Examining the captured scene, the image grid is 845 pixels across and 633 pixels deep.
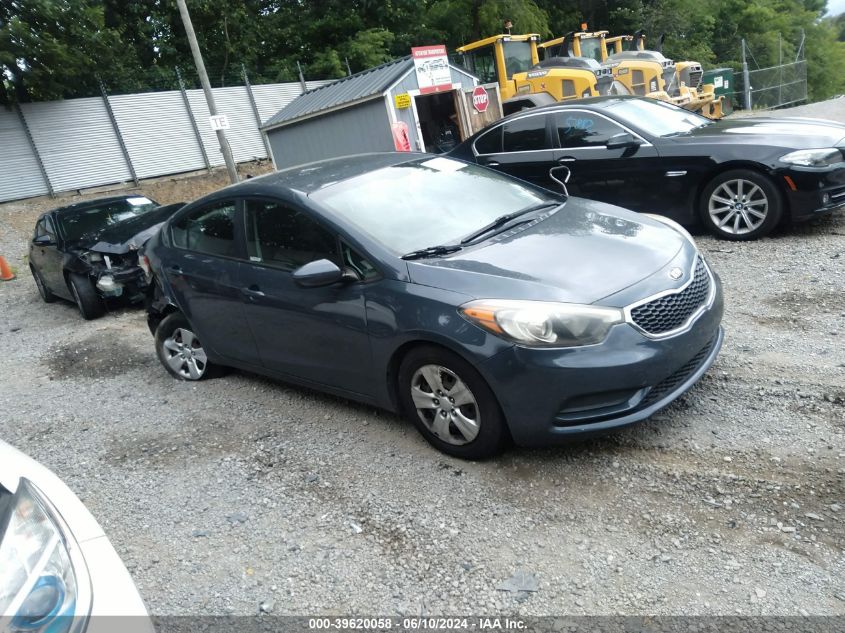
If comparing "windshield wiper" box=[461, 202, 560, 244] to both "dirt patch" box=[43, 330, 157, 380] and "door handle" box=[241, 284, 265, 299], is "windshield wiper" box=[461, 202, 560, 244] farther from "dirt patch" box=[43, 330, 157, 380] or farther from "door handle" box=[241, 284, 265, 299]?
"dirt patch" box=[43, 330, 157, 380]

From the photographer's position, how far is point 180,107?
20.5 m

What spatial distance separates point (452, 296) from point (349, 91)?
12.3m

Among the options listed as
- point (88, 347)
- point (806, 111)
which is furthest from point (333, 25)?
point (88, 347)

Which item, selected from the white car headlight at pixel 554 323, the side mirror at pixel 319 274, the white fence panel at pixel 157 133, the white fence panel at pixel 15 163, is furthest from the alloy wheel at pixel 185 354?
the white fence panel at pixel 157 133

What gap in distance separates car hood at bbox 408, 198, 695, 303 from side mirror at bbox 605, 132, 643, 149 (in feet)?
10.1

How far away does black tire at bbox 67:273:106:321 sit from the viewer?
27.1ft

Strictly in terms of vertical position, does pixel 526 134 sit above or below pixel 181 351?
above

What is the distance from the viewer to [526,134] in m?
7.84

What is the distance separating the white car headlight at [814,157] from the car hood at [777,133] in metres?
0.08

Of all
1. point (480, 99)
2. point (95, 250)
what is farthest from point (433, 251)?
point (480, 99)

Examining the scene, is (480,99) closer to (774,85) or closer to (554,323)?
(554,323)

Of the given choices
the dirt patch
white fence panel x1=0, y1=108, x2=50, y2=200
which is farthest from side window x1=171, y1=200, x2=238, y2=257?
white fence panel x1=0, y1=108, x2=50, y2=200

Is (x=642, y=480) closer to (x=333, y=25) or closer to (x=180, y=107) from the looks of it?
(x=180, y=107)

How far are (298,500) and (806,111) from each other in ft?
72.4
